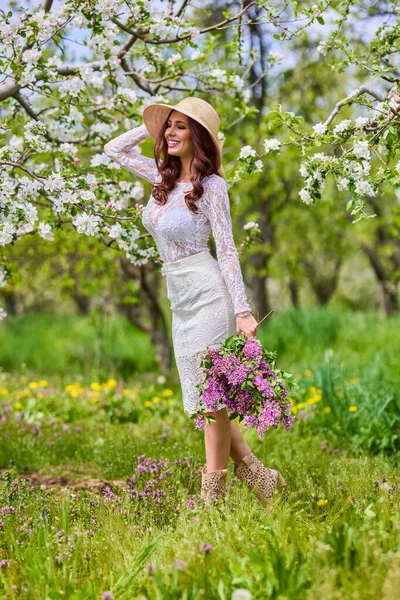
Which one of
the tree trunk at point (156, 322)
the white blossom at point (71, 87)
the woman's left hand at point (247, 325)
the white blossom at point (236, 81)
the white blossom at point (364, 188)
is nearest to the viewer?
the woman's left hand at point (247, 325)

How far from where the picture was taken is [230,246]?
3316 millimetres

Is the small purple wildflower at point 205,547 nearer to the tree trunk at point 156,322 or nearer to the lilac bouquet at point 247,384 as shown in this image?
the lilac bouquet at point 247,384

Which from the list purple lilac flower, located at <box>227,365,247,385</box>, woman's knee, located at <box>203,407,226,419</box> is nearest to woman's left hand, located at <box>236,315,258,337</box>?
purple lilac flower, located at <box>227,365,247,385</box>

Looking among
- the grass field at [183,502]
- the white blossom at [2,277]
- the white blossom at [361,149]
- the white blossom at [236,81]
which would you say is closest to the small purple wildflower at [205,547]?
the grass field at [183,502]

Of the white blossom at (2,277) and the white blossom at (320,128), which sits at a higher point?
the white blossom at (320,128)

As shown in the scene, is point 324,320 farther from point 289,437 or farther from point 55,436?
point 55,436

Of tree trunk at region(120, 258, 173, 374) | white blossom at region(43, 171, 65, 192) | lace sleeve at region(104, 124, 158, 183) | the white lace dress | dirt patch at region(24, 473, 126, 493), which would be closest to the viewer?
the white lace dress

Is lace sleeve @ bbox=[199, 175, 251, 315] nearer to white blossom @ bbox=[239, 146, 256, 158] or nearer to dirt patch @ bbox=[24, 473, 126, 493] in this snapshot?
white blossom @ bbox=[239, 146, 256, 158]

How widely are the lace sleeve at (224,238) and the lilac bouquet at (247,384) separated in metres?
0.22

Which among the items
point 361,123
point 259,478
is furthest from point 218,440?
point 361,123

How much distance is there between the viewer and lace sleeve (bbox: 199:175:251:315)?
326 centimetres

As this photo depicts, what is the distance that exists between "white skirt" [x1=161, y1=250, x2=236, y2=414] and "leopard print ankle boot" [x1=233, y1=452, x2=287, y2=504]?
46 centimetres

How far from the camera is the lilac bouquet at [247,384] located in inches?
121

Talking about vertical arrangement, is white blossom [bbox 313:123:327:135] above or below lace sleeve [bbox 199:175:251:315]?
above
